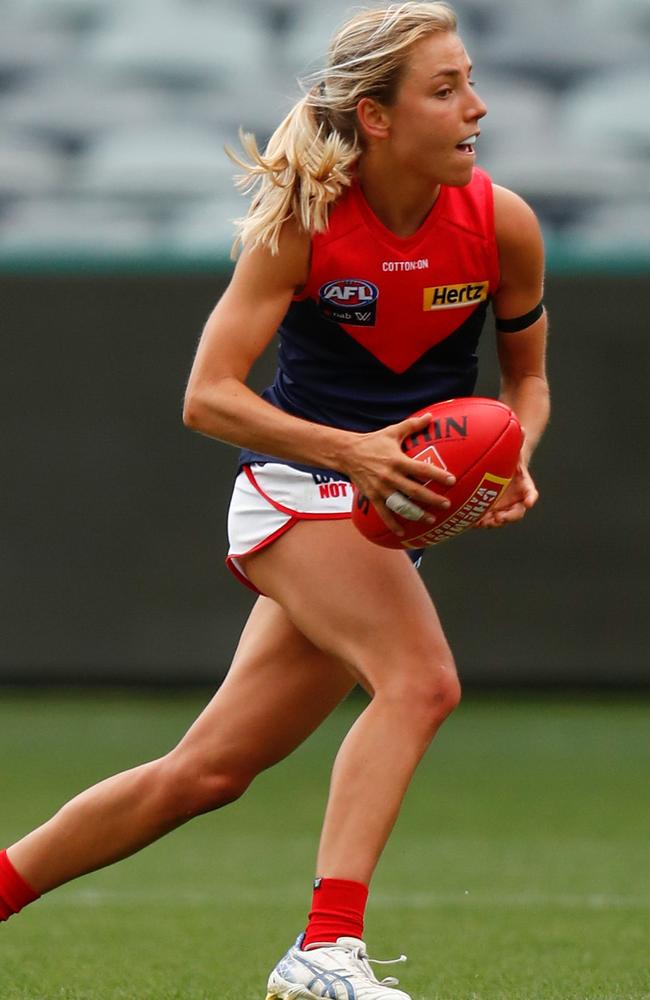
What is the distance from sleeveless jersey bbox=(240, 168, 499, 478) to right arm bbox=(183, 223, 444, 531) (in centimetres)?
8

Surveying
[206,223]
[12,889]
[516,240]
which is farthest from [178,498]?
[516,240]

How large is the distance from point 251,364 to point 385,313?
32 cm

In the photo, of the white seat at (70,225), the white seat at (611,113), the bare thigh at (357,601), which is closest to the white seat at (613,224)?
the white seat at (611,113)

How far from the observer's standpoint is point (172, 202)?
36.9ft

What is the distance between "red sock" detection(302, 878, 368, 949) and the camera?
336 cm

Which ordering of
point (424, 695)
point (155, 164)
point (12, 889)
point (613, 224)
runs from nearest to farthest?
point (424, 695), point (12, 889), point (613, 224), point (155, 164)

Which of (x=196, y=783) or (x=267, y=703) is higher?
(x=267, y=703)

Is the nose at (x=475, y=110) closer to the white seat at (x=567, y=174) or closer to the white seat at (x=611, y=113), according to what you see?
the white seat at (x=567, y=174)

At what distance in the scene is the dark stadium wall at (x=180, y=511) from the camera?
8.62 m

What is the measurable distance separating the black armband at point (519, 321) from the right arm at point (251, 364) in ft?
1.76

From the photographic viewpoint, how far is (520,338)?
3861 millimetres

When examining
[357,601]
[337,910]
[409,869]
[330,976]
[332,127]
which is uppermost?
[332,127]

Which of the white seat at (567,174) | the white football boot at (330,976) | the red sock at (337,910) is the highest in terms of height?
the white seat at (567,174)

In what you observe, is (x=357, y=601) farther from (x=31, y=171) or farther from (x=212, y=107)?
(x=212, y=107)
